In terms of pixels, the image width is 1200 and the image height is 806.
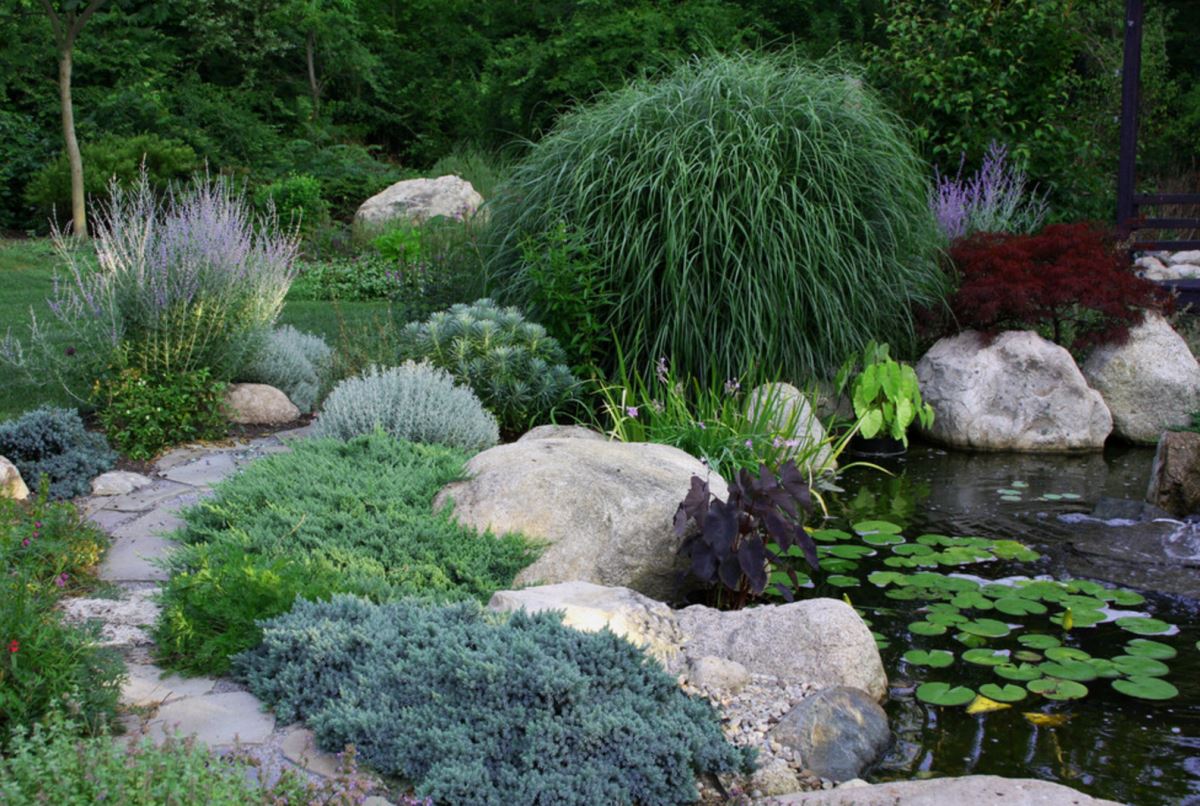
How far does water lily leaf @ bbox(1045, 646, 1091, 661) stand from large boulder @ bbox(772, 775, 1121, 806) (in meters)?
1.17

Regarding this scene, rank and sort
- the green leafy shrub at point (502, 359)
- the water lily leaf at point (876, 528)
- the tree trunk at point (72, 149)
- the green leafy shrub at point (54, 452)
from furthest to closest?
the tree trunk at point (72, 149) < the green leafy shrub at point (502, 359) < the water lily leaf at point (876, 528) < the green leafy shrub at point (54, 452)

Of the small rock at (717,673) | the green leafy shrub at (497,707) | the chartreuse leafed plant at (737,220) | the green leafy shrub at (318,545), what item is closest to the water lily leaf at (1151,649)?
the small rock at (717,673)

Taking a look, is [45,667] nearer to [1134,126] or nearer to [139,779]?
[139,779]

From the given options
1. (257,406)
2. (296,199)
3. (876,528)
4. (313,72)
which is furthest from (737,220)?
(313,72)

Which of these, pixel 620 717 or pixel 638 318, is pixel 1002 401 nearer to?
pixel 638 318

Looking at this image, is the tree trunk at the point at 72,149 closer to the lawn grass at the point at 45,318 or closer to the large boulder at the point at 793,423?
the lawn grass at the point at 45,318

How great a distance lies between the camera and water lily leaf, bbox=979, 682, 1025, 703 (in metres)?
3.63

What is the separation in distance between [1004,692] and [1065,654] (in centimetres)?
40

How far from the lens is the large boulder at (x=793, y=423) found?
584cm

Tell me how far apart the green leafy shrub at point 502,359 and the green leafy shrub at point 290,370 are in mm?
956

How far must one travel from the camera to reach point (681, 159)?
6.38 m

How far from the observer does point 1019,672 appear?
12.5 feet

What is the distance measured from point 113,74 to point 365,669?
1675 centimetres

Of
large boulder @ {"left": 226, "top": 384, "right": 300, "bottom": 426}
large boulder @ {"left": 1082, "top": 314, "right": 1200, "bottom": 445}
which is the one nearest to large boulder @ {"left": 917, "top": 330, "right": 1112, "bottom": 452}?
large boulder @ {"left": 1082, "top": 314, "right": 1200, "bottom": 445}
